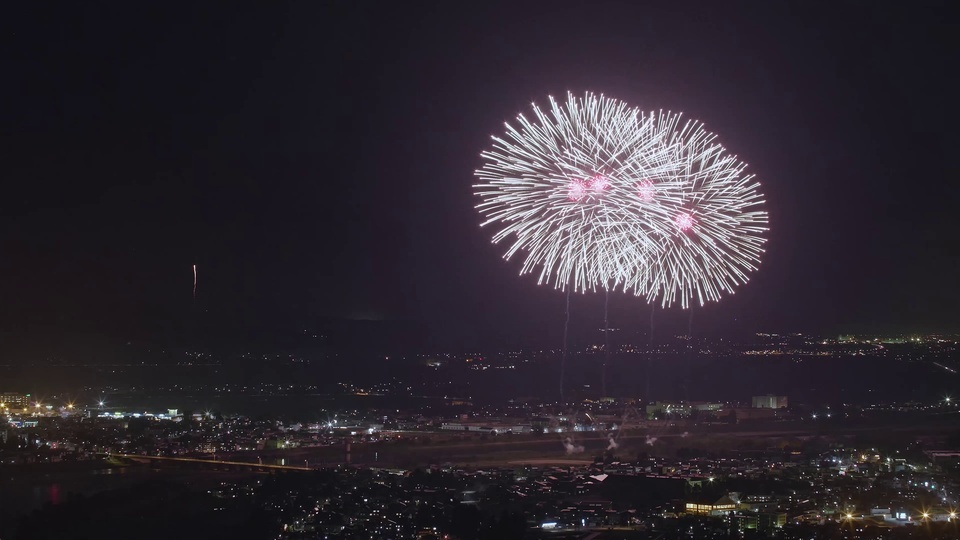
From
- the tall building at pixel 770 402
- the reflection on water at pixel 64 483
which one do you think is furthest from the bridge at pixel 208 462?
the tall building at pixel 770 402

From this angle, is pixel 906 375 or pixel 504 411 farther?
pixel 906 375

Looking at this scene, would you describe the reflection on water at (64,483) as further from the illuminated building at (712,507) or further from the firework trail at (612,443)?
the firework trail at (612,443)

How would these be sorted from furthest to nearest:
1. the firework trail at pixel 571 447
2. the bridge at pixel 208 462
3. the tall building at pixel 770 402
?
the tall building at pixel 770 402, the firework trail at pixel 571 447, the bridge at pixel 208 462

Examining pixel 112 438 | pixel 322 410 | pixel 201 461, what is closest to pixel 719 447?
pixel 201 461

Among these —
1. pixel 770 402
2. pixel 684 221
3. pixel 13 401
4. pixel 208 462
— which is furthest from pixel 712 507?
pixel 13 401

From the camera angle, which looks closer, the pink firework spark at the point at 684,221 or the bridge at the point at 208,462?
the pink firework spark at the point at 684,221

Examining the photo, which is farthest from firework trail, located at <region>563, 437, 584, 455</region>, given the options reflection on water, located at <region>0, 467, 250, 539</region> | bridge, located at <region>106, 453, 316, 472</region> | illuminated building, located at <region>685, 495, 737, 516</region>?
illuminated building, located at <region>685, 495, 737, 516</region>

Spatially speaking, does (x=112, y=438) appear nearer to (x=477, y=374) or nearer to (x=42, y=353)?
(x=42, y=353)
